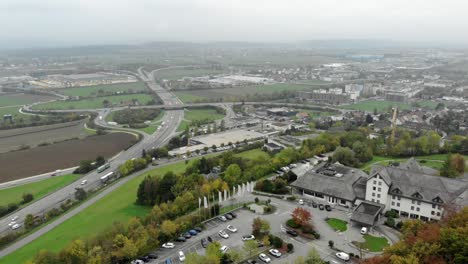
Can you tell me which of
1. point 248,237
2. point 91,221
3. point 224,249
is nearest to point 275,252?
point 248,237

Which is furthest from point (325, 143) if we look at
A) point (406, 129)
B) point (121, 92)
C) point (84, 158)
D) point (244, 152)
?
point (121, 92)

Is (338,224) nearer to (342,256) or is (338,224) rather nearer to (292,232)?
(292,232)

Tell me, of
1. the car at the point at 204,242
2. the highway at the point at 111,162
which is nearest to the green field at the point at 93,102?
the highway at the point at 111,162

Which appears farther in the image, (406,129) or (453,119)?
(453,119)

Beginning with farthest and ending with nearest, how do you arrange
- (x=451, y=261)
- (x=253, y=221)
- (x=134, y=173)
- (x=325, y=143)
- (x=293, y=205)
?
(x=325, y=143) → (x=134, y=173) → (x=293, y=205) → (x=253, y=221) → (x=451, y=261)

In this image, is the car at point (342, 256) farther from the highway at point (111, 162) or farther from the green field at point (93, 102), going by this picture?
the green field at point (93, 102)

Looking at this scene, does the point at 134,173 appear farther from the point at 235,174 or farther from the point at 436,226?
the point at 436,226
